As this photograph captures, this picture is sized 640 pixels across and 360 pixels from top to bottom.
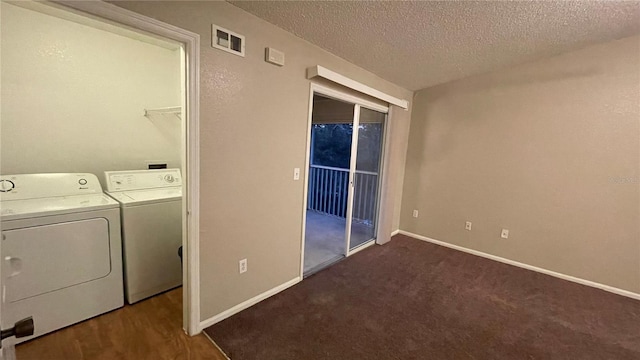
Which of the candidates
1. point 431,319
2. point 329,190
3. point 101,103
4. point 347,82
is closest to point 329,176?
point 329,190

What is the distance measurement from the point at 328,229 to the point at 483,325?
8.18ft

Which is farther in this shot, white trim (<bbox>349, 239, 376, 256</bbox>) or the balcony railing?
the balcony railing

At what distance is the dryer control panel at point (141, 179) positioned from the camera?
2.38m

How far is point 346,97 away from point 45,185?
8.57 ft

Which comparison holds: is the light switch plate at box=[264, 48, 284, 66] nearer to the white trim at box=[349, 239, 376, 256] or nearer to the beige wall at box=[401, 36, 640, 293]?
the white trim at box=[349, 239, 376, 256]

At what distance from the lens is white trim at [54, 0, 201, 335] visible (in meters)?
1.36

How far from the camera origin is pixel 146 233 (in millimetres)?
2188

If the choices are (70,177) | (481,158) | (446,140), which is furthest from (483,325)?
(70,177)

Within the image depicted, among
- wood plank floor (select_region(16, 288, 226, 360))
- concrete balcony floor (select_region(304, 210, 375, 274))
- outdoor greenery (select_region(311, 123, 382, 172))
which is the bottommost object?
wood plank floor (select_region(16, 288, 226, 360))

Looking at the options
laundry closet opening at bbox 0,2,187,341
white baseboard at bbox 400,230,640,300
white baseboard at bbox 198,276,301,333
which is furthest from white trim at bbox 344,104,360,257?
laundry closet opening at bbox 0,2,187,341

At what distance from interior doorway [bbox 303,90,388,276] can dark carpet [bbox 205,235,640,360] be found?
1.84ft

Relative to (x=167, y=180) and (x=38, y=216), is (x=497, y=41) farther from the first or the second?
(x=38, y=216)

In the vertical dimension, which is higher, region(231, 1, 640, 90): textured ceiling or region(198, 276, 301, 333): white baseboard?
region(231, 1, 640, 90): textured ceiling

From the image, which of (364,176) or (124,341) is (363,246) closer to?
(364,176)
